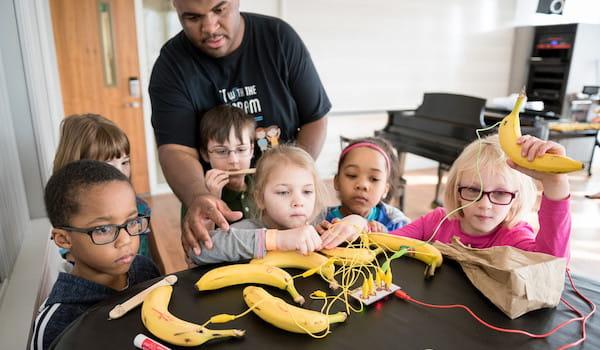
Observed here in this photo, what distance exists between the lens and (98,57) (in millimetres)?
4184

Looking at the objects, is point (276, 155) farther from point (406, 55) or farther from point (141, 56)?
point (406, 55)

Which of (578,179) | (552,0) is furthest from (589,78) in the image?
(552,0)

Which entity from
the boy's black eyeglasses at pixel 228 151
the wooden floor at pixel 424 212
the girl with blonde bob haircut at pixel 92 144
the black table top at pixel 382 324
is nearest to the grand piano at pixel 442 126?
the wooden floor at pixel 424 212

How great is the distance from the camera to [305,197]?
1421mm

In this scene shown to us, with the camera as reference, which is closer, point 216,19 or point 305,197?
point 305,197

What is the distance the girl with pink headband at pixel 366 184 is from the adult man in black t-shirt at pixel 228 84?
0.77 ft

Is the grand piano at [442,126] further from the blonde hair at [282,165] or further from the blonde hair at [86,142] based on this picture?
the blonde hair at [86,142]

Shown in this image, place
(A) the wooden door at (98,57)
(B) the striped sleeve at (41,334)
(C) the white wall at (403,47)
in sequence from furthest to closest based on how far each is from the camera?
(C) the white wall at (403,47), (A) the wooden door at (98,57), (B) the striped sleeve at (41,334)

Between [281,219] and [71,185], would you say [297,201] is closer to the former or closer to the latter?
[281,219]

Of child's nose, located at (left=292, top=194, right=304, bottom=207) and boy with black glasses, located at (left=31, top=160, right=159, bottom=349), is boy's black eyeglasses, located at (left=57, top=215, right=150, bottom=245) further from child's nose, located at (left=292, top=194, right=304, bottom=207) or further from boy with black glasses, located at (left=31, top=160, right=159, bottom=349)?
child's nose, located at (left=292, top=194, right=304, bottom=207)

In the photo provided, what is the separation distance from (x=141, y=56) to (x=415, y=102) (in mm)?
3671

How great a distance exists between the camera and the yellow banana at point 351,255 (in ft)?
3.46

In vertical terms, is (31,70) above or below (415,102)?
above

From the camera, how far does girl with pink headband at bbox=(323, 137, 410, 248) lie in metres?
1.72
